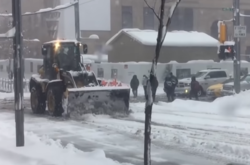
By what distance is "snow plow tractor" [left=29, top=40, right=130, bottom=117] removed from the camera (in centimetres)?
1933

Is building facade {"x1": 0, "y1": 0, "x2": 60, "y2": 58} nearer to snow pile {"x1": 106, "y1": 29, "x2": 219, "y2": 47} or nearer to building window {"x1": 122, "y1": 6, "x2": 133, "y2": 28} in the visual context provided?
building window {"x1": 122, "y1": 6, "x2": 133, "y2": 28}

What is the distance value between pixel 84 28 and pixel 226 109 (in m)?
41.8

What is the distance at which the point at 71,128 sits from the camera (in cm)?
1717

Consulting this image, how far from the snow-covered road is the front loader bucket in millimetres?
401

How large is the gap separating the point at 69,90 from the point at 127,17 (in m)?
46.7

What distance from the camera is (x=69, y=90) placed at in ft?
62.4

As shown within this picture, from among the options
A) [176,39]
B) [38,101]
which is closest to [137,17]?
[176,39]

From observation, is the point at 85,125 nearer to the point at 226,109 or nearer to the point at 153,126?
the point at 153,126

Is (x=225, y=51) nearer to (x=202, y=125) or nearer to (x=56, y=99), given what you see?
(x=202, y=125)

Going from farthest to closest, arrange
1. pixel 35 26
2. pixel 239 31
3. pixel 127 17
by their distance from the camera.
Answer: pixel 127 17
pixel 35 26
pixel 239 31

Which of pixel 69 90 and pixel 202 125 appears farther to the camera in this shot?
pixel 69 90

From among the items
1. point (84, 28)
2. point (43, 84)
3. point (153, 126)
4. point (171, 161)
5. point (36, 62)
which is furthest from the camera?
point (84, 28)

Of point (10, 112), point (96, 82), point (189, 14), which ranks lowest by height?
point (10, 112)

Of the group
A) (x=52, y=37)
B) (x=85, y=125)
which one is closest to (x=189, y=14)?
(x=52, y=37)
